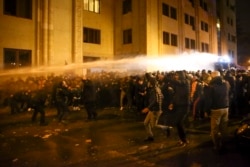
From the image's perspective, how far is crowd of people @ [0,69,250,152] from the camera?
8781 millimetres

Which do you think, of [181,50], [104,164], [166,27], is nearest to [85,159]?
[104,164]

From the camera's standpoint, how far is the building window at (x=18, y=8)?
21967 millimetres

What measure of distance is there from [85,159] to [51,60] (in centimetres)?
1668

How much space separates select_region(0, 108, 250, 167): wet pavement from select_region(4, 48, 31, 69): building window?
358 inches

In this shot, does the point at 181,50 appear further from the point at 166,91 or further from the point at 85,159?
the point at 85,159

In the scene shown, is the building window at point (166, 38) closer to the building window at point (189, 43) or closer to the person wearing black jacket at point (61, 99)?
the building window at point (189, 43)

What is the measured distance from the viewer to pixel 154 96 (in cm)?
959

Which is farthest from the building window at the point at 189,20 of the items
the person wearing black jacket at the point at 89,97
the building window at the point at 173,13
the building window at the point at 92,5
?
the person wearing black jacket at the point at 89,97

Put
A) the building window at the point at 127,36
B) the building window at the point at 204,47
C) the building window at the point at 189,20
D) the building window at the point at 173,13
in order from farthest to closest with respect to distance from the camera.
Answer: the building window at the point at 204,47
the building window at the point at 189,20
the building window at the point at 173,13
the building window at the point at 127,36

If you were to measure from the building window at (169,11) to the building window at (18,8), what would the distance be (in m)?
14.6

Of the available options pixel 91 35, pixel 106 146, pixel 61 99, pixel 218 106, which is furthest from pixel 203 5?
pixel 106 146

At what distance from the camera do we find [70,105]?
60.1 feet

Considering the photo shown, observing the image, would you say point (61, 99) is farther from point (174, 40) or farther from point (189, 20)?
point (189, 20)

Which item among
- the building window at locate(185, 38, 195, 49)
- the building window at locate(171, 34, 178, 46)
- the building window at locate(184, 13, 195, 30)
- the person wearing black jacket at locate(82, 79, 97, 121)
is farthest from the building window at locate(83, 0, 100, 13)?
the person wearing black jacket at locate(82, 79, 97, 121)
